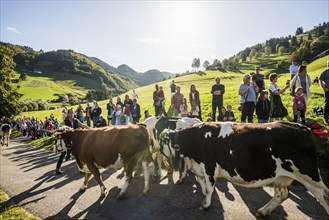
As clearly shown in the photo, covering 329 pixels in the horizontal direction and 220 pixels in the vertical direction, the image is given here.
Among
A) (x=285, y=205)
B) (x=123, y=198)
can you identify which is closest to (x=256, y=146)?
(x=285, y=205)

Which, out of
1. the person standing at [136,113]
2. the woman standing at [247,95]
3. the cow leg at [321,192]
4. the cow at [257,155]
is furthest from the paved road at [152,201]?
the person standing at [136,113]

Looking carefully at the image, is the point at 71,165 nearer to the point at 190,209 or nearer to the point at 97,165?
the point at 97,165

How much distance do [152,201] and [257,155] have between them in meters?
3.83

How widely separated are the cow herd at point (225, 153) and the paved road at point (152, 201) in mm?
421

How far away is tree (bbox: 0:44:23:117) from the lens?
1692 inches

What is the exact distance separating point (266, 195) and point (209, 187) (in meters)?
2.30

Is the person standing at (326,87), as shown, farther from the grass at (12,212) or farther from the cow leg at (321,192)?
the grass at (12,212)

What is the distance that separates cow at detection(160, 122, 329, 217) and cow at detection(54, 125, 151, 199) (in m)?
1.68

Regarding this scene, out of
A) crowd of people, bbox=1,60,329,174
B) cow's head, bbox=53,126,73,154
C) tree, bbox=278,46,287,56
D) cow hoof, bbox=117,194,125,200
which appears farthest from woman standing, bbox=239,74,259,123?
tree, bbox=278,46,287,56

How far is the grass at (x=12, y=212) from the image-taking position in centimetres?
802

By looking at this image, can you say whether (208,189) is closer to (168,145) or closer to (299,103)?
(168,145)

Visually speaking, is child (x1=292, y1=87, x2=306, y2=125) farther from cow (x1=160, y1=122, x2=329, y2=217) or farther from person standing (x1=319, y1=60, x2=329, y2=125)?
cow (x1=160, y1=122, x2=329, y2=217)

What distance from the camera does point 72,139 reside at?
36.1 feet

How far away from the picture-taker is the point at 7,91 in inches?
1741
